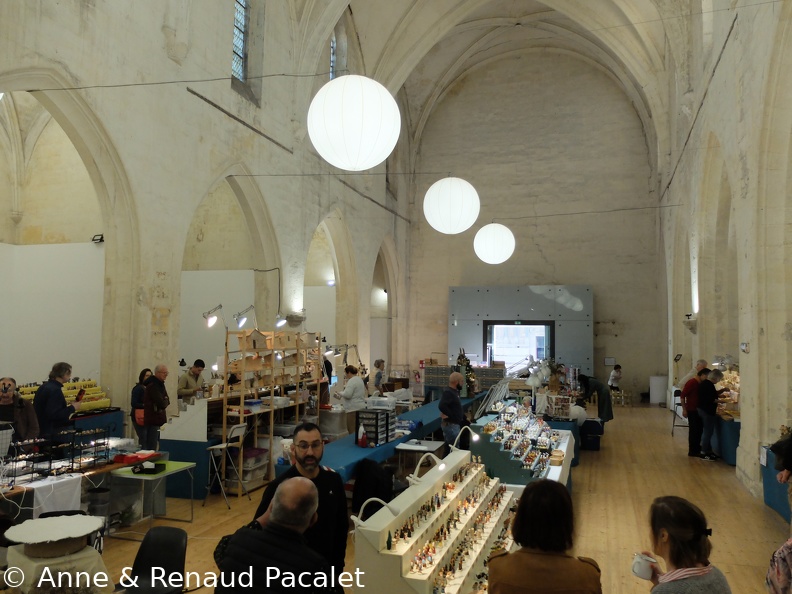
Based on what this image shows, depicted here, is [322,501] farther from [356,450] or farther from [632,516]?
[632,516]

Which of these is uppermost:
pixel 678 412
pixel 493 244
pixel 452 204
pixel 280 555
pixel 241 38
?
pixel 241 38

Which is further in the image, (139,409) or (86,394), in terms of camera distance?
(86,394)

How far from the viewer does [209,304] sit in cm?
1254

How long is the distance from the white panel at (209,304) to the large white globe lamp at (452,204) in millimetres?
3938

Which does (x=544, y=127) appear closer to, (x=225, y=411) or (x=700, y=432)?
(x=700, y=432)

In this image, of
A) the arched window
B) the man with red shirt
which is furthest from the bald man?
the arched window

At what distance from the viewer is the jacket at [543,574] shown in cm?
195

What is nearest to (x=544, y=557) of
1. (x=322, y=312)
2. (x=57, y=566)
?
(x=57, y=566)

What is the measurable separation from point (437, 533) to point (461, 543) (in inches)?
12.6

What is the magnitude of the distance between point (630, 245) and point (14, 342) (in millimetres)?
15915

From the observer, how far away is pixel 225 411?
7.18 m

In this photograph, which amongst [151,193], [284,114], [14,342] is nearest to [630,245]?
[284,114]

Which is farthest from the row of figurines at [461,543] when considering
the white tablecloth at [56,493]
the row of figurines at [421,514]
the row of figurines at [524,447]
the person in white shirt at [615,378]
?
the person in white shirt at [615,378]

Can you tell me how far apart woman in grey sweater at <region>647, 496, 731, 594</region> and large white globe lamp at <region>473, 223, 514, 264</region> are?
1198 centimetres
